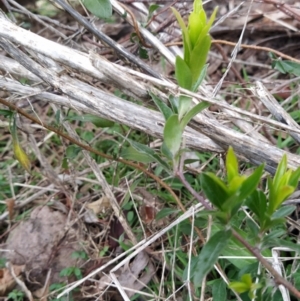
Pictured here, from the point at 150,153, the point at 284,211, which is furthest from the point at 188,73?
the point at 284,211

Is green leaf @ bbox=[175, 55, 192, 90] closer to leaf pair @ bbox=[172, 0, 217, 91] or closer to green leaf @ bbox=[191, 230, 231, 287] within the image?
leaf pair @ bbox=[172, 0, 217, 91]

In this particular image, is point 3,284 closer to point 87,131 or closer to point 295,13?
point 87,131

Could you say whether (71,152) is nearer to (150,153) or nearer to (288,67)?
→ (150,153)

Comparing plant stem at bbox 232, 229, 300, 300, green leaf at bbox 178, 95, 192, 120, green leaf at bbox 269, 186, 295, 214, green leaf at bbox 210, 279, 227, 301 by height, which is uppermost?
green leaf at bbox 178, 95, 192, 120

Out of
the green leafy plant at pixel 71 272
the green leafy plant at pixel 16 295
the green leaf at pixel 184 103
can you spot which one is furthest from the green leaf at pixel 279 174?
the green leafy plant at pixel 16 295

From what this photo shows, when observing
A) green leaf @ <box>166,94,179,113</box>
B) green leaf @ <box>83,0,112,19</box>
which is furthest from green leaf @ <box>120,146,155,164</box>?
green leaf @ <box>83,0,112,19</box>

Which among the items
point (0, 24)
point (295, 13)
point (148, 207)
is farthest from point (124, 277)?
point (295, 13)
